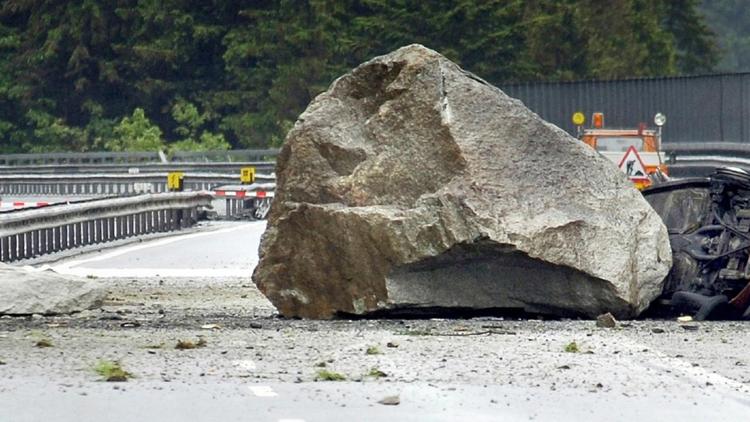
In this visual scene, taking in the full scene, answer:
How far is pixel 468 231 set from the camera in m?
15.3

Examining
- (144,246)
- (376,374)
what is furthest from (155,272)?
(376,374)

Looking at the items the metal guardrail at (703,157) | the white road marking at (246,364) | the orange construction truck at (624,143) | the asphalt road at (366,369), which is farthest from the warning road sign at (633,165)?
the white road marking at (246,364)

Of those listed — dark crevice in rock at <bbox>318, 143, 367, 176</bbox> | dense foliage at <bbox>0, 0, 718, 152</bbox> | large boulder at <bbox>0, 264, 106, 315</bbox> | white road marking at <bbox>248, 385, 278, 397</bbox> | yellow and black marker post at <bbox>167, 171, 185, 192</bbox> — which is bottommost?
white road marking at <bbox>248, 385, 278, 397</bbox>

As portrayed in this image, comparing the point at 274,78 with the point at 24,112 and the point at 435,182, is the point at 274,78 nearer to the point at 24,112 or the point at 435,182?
the point at 24,112

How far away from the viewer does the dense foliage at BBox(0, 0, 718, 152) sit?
218 ft

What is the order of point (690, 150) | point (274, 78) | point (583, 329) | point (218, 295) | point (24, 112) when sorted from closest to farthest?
point (583, 329), point (218, 295), point (690, 150), point (274, 78), point (24, 112)

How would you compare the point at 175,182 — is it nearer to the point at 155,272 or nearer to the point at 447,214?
the point at 155,272

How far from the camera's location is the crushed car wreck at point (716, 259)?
52.5 feet

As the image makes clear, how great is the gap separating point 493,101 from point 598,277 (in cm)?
163

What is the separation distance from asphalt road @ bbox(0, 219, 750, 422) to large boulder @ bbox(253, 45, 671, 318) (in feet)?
1.10

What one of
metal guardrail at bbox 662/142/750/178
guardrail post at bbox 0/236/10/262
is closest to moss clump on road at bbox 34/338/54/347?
guardrail post at bbox 0/236/10/262

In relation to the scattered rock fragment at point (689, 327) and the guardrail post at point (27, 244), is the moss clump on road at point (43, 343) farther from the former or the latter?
the guardrail post at point (27, 244)

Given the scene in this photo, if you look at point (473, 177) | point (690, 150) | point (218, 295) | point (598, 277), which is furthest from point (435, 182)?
point (690, 150)

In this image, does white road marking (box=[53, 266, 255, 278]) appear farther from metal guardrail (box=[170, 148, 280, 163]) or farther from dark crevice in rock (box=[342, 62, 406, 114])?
metal guardrail (box=[170, 148, 280, 163])
